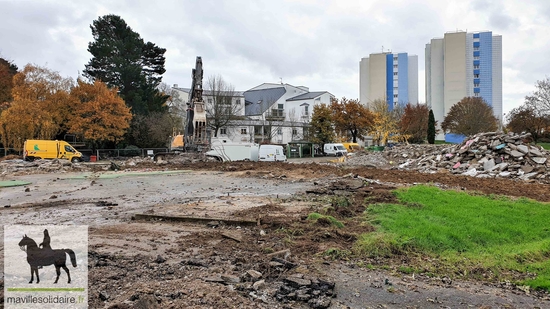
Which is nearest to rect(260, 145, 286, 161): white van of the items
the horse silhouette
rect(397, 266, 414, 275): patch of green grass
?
rect(397, 266, 414, 275): patch of green grass

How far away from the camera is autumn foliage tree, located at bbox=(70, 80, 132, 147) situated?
3681 cm

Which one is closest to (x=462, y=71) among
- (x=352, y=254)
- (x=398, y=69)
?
(x=398, y=69)

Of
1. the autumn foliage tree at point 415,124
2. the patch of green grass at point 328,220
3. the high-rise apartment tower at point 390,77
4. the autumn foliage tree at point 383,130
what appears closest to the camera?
the patch of green grass at point 328,220

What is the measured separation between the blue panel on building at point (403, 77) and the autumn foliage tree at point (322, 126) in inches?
1770

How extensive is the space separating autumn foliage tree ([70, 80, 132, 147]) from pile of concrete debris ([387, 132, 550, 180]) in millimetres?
30411

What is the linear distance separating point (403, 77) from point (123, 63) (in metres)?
69.8

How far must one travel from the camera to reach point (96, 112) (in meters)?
37.3

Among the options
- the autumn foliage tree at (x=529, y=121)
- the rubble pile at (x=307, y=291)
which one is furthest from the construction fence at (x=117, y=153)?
the autumn foliage tree at (x=529, y=121)

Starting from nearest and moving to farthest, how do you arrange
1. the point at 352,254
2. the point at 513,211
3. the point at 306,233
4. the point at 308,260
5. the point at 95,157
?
the point at 308,260
the point at 352,254
the point at 306,233
the point at 513,211
the point at 95,157

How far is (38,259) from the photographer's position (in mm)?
4230

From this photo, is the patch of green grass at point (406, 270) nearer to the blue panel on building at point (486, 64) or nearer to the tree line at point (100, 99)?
the tree line at point (100, 99)

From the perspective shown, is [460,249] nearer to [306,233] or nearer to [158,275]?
[306,233]

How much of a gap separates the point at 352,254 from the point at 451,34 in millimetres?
85902

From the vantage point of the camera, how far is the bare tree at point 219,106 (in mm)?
51875
